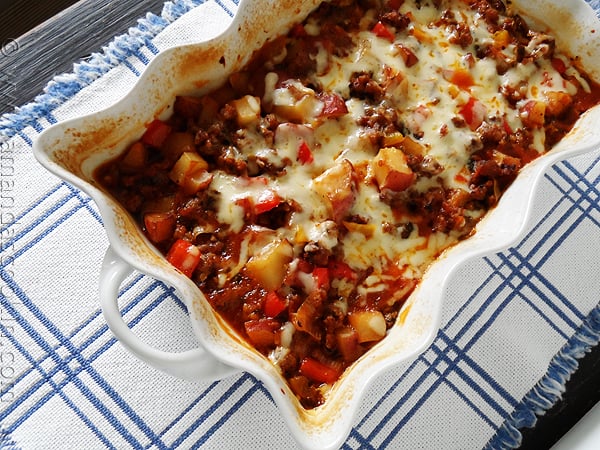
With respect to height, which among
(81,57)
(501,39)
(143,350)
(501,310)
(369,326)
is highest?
(501,39)

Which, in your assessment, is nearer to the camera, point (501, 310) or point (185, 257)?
point (185, 257)

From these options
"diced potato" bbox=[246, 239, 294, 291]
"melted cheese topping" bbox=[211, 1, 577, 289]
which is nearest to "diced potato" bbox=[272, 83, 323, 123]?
"melted cheese topping" bbox=[211, 1, 577, 289]

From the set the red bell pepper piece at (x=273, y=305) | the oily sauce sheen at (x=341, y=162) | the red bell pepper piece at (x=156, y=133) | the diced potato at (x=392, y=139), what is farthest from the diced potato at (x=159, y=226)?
the diced potato at (x=392, y=139)

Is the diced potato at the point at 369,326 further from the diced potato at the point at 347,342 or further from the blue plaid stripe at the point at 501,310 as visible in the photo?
the blue plaid stripe at the point at 501,310

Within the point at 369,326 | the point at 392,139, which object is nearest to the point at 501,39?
the point at 392,139

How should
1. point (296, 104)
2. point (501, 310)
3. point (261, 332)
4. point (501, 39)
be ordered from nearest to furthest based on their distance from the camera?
point (261, 332)
point (296, 104)
point (501, 310)
point (501, 39)

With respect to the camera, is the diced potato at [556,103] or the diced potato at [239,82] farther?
the diced potato at [556,103]

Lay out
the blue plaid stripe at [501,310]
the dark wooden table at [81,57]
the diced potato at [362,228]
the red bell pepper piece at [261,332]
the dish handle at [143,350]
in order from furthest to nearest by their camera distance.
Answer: the dark wooden table at [81,57] < the blue plaid stripe at [501,310] < the diced potato at [362,228] < the red bell pepper piece at [261,332] < the dish handle at [143,350]

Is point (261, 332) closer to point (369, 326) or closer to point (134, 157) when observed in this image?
point (369, 326)
